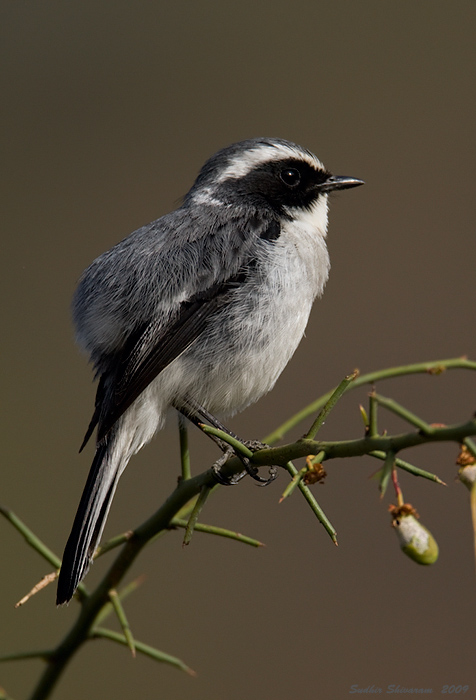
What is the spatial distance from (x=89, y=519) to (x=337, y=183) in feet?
5.04

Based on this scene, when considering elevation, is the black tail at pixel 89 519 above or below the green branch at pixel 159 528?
below

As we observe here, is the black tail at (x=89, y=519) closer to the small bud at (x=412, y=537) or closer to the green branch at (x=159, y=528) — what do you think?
the green branch at (x=159, y=528)

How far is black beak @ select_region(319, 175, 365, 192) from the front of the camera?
2.58 metres

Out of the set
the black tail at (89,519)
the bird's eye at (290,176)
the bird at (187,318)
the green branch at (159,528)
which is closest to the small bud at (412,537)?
the green branch at (159,528)

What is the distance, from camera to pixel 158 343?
6.38 feet

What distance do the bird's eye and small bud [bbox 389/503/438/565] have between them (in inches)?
68.0

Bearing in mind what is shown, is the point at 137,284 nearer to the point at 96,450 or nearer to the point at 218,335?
the point at 218,335

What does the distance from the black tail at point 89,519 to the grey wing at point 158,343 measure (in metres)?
0.07

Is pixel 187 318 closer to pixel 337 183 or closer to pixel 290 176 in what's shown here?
pixel 290 176

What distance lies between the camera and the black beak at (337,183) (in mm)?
2576

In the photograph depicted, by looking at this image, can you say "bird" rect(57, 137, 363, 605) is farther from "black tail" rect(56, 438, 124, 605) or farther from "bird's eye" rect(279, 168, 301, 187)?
"bird's eye" rect(279, 168, 301, 187)

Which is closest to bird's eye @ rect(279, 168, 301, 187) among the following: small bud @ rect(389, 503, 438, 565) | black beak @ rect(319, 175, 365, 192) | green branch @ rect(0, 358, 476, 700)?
black beak @ rect(319, 175, 365, 192)

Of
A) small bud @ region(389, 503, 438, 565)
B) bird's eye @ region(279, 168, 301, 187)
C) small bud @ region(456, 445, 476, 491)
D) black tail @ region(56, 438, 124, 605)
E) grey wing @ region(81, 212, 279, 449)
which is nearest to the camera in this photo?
small bud @ region(456, 445, 476, 491)

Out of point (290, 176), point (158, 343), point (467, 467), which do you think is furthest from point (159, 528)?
point (290, 176)
